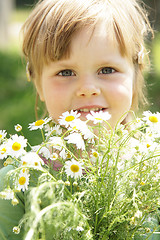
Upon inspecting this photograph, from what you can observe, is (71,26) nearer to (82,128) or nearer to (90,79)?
(90,79)

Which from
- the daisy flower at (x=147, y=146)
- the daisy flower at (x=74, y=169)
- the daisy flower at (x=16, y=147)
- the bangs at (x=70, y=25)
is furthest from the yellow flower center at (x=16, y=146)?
the bangs at (x=70, y=25)

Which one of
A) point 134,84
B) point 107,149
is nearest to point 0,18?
point 134,84

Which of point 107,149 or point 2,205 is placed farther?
point 2,205

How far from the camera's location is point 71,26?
139 centimetres

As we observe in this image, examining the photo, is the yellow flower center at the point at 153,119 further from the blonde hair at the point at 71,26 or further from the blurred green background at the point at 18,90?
the blurred green background at the point at 18,90

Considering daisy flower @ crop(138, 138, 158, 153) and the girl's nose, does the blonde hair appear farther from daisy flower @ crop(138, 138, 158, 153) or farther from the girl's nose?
daisy flower @ crop(138, 138, 158, 153)

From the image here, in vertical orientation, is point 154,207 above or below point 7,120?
above

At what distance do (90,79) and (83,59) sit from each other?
7 cm

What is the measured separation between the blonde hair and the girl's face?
0.03 meters

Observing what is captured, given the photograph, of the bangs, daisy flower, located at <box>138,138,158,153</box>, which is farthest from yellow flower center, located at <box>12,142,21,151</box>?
the bangs

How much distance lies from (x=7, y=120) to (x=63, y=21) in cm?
230

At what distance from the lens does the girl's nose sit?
134 centimetres

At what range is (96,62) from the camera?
1.36m

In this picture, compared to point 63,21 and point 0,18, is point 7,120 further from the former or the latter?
point 0,18
